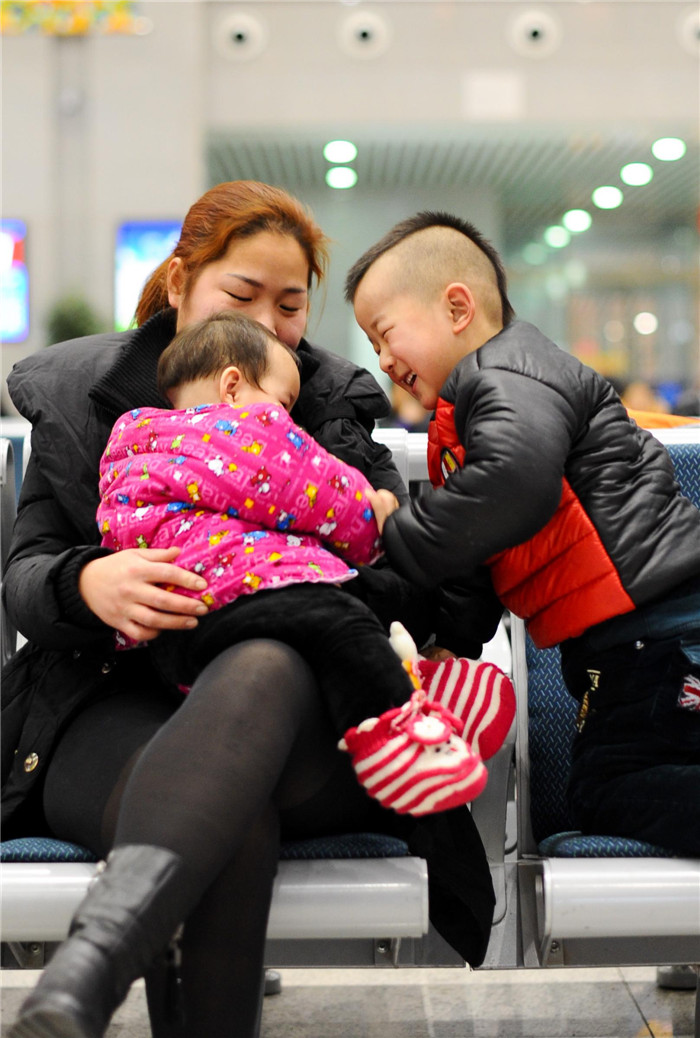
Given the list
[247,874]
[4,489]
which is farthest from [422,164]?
[247,874]

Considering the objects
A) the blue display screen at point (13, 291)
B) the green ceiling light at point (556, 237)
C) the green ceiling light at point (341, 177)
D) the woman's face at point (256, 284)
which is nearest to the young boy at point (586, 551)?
the woman's face at point (256, 284)

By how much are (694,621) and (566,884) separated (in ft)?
1.20

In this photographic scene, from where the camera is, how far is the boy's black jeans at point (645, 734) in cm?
137

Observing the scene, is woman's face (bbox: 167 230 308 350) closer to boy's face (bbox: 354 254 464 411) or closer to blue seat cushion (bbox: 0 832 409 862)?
boy's face (bbox: 354 254 464 411)

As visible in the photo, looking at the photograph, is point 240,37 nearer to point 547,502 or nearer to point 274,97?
point 274,97

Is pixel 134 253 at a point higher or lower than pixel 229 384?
lower

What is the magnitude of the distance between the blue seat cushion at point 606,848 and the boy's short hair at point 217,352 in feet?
2.36

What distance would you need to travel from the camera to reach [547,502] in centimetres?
138

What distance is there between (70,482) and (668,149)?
10.6 metres

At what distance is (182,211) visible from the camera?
10344mm

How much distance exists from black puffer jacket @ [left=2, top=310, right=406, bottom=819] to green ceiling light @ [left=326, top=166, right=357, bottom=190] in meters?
10.1

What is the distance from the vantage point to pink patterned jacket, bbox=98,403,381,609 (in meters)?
1.31

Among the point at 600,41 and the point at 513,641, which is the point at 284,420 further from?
the point at 600,41

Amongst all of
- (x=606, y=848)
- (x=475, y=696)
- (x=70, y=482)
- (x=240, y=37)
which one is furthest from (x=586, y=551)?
(x=240, y=37)
